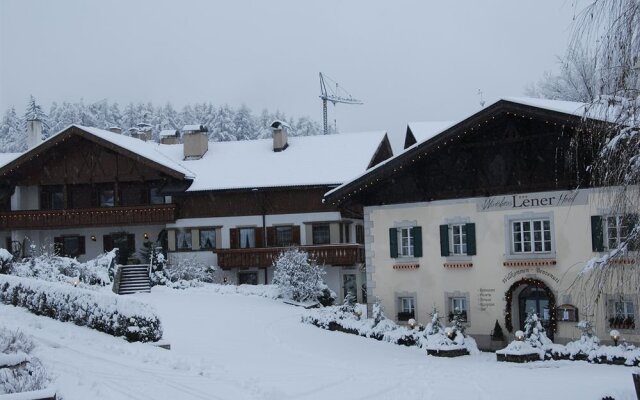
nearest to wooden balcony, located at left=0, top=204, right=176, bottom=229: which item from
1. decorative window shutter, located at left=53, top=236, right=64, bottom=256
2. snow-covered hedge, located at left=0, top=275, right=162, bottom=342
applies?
decorative window shutter, located at left=53, top=236, right=64, bottom=256

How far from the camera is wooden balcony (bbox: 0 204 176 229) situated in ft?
130

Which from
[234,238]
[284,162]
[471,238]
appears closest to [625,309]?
[471,238]

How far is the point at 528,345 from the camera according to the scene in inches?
807

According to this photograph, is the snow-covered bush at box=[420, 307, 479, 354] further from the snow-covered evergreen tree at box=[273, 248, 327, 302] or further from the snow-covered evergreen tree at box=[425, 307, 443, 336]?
the snow-covered evergreen tree at box=[273, 248, 327, 302]

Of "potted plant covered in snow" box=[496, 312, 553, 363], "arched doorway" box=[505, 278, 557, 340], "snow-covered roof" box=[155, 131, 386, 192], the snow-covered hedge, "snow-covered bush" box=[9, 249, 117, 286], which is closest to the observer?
the snow-covered hedge

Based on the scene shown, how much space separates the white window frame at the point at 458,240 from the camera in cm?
2395

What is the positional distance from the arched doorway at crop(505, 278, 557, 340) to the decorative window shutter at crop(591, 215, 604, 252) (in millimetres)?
1781

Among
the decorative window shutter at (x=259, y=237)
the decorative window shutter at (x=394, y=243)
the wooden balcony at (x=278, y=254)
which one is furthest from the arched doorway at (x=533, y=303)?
the decorative window shutter at (x=259, y=237)

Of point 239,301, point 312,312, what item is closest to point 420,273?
point 312,312

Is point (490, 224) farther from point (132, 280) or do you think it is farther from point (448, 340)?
point (132, 280)

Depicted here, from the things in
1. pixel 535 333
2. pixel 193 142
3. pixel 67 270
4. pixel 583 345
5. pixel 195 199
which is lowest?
pixel 583 345

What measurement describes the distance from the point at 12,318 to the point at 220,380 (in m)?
8.62

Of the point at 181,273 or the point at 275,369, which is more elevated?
the point at 181,273

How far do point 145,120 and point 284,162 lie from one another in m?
50.6
